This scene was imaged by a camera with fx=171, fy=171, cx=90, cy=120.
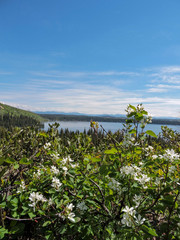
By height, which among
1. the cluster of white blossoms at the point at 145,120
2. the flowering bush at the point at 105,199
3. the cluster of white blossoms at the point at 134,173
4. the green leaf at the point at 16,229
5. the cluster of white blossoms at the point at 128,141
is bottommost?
the green leaf at the point at 16,229

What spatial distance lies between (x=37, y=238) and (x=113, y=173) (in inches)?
80.6

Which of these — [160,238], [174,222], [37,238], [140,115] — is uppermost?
[140,115]

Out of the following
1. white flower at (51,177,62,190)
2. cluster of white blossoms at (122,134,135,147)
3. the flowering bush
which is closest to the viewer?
the flowering bush

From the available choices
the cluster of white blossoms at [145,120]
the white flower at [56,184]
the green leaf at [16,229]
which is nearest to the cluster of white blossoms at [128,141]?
the cluster of white blossoms at [145,120]

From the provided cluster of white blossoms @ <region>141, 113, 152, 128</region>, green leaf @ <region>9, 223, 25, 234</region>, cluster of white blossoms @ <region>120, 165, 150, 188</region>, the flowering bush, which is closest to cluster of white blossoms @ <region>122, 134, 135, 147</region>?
the flowering bush

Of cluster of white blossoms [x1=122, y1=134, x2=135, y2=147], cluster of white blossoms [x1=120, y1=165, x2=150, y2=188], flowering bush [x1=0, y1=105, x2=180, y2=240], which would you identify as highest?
cluster of white blossoms [x1=122, y1=134, x2=135, y2=147]

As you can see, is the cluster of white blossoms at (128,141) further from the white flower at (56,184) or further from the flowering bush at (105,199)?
the white flower at (56,184)

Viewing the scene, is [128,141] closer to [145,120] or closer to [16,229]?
[145,120]

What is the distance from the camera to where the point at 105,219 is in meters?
2.59

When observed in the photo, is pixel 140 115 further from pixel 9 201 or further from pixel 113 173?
pixel 9 201

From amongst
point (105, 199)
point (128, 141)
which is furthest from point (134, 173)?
point (105, 199)

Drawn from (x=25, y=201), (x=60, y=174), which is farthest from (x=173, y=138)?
(x=25, y=201)

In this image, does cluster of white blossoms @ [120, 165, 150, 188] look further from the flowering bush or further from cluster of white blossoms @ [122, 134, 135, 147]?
cluster of white blossoms @ [122, 134, 135, 147]

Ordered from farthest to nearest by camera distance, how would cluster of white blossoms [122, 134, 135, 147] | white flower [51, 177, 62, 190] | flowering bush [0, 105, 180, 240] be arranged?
cluster of white blossoms [122, 134, 135, 147] → white flower [51, 177, 62, 190] → flowering bush [0, 105, 180, 240]
